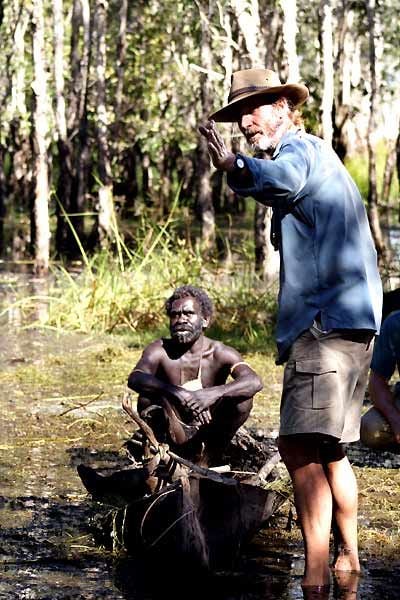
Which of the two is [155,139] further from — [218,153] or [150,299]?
[218,153]

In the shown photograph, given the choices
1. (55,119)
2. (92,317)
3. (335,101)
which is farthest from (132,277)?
(335,101)

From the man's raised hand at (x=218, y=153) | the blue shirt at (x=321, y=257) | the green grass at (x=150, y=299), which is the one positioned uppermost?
the man's raised hand at (x=218, y=153)

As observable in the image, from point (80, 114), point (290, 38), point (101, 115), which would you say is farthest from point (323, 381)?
point (80, 114)

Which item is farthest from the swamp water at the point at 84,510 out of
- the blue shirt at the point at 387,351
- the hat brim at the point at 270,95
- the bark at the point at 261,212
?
the bark at the point at 261,212

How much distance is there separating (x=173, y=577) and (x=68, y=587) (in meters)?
0.43

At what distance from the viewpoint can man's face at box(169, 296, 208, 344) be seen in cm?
668

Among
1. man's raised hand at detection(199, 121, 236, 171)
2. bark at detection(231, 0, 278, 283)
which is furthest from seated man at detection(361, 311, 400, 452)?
bark at detection(231, 0, 278, 283)

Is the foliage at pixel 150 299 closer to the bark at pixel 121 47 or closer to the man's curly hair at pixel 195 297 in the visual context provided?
the man's curly hair at pixel 195 297

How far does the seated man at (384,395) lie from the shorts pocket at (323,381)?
214 centimetres

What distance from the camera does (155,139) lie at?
27.8 meters

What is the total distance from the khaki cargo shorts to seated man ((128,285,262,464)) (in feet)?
4.50

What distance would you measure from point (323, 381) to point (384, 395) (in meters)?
2.32

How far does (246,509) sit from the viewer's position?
5.53 m

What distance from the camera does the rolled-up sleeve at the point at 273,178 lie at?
4676 mm
